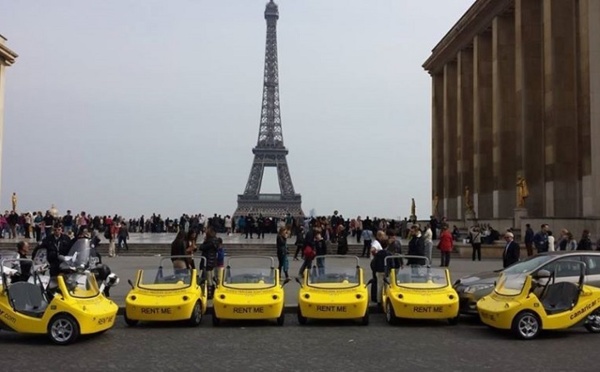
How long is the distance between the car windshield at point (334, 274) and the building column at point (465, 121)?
42491 mm

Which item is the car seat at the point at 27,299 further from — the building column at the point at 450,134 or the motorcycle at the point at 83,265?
the building column at the point at 450,134

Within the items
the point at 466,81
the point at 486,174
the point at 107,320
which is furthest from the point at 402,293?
the point at 466,81

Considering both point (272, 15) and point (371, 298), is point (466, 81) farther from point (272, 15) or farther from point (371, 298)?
point (272, 15)

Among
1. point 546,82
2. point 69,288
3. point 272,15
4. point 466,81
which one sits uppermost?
point 272,15

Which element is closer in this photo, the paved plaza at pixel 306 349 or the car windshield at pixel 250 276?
the paved plaza at pixel 306 349

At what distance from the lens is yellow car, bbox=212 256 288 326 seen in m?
13.5

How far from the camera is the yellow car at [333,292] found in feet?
44.8

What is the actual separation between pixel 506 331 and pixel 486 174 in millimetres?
38991

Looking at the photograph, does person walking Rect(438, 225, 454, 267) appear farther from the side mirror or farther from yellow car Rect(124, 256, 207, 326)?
yellow car Rect(124, 256, 207, 326)

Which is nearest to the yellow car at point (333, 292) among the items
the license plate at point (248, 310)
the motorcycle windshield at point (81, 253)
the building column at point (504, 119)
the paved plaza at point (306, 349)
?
the paved plaza at point (306, 349)

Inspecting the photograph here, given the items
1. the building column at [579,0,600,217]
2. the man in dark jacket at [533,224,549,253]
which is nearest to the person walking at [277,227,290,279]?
the man in dark jacket at [533,224,549,253]

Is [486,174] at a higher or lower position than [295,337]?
higher

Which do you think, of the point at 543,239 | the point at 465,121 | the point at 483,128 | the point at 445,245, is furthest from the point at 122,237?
the point at 465,121

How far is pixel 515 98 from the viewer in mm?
46156
